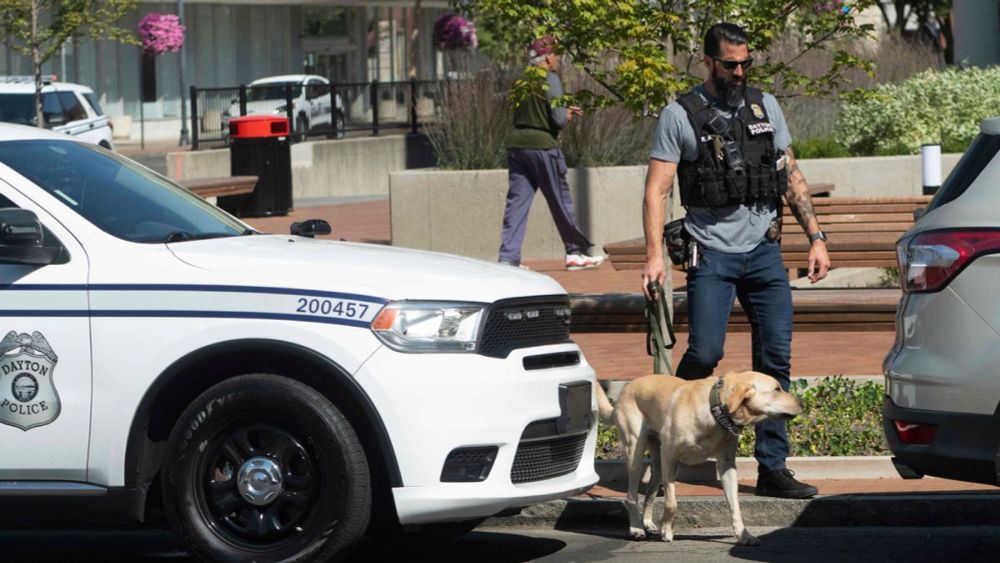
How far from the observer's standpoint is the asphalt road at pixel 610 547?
6832mm

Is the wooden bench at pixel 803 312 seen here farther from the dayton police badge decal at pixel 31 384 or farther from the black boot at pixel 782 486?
the dayton police badge decal at pixel 31 384

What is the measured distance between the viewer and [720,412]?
673cm

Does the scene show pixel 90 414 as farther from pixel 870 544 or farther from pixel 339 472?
pixel 870 544

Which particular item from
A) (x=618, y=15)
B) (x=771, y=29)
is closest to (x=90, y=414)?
(x=618, y=15)

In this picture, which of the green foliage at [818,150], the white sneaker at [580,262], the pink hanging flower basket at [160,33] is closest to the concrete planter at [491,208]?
the white sneaker at [580,262]

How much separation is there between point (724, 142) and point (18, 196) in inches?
113

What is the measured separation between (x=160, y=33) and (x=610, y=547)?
44.2 metres

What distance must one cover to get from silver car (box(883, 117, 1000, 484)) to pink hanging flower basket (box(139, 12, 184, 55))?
1766 inches

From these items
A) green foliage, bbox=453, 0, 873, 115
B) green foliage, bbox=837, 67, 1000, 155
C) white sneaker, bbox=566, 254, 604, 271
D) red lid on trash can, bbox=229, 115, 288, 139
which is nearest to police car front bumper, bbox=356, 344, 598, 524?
green foliage, bbox=453, 0, 873, 115

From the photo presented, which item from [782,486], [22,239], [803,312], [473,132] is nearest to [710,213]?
[782,486]

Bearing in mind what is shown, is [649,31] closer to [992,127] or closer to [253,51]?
[992,127]

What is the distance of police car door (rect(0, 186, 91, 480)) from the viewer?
6.21 meters

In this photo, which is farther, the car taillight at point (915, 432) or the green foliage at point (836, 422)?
the green foliage at point (836, 422)

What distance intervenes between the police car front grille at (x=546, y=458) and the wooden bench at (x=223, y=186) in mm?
14121
